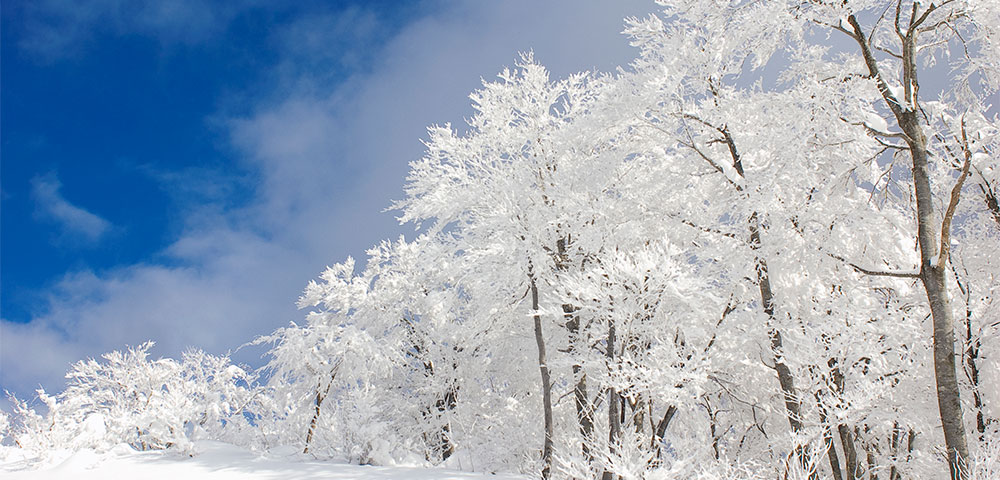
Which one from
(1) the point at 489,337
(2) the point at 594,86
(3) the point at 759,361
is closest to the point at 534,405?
(1) the point at 489,337

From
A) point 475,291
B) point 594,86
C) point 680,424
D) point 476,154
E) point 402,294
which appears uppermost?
point 594,86

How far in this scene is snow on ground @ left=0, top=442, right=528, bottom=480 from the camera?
7.52 meters

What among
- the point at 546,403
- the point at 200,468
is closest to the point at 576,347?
the point at 546,403

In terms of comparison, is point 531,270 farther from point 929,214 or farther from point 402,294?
point 402,294

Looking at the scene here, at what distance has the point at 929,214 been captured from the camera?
237 inches

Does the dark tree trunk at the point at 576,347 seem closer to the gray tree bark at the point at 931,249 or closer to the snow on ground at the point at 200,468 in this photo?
the snow on ground at the point at 200,468

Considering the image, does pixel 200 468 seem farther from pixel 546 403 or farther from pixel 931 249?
pixel 931 249

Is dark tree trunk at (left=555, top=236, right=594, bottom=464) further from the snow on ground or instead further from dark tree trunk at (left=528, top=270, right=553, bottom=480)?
the snow on ground

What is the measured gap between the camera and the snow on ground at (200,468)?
7.52 meters

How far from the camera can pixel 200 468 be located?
804 cm

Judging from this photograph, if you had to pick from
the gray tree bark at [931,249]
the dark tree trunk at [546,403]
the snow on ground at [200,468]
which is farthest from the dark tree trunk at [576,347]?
the gray tree bark at [931,249]

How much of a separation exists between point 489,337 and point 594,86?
19.5 feet

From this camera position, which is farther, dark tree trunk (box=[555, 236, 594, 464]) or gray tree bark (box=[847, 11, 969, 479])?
dark tree trunk (box=[555, 236, 594, 464])

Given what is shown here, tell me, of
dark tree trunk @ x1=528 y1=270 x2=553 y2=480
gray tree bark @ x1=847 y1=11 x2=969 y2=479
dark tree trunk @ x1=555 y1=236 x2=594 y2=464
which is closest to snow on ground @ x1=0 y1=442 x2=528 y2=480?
dark tree trunk @ x1=528 y1=270 x2=553 y2=480
